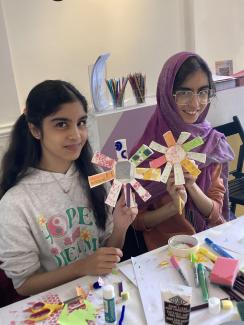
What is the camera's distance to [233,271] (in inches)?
32.3

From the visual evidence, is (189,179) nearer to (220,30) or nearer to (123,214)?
(123,214)

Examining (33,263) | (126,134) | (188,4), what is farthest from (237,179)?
(33,263)

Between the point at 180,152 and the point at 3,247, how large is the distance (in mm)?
582

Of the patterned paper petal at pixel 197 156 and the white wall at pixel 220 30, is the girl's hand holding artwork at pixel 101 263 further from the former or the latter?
the white wall at pixel 220 30

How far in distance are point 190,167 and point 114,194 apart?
0.25 meters

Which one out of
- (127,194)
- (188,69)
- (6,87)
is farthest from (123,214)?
(6,87)

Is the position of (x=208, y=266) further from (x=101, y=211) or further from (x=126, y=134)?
(x=126, y=134)

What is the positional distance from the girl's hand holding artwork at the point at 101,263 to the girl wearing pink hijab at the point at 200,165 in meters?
0.39

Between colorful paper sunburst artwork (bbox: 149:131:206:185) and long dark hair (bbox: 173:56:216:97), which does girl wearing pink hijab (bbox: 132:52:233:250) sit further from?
colorful paper sunburst artwork (bbox: 149:131:206:185)

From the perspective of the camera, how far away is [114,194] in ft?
2.94

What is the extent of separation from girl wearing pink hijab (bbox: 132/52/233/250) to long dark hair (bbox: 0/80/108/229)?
24 centimetres

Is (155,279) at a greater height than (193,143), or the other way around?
(193,143)

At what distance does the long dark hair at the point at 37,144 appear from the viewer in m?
1.04

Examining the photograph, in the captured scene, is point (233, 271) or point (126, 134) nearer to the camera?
point (233, 271)
